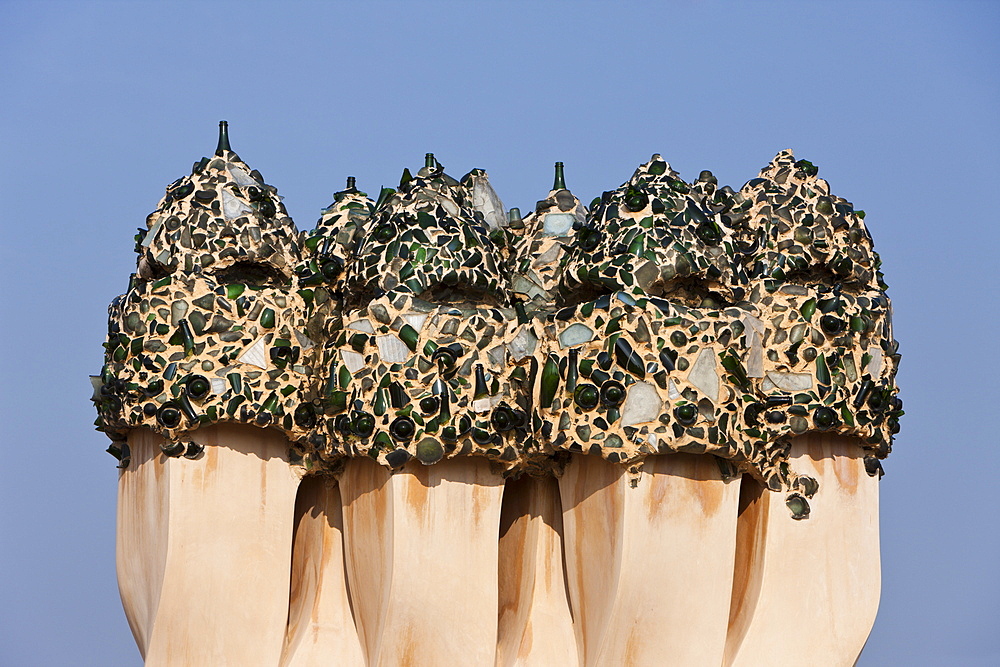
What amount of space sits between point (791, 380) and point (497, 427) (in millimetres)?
2809

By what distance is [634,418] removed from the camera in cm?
1284

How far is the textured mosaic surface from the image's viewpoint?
13.0m

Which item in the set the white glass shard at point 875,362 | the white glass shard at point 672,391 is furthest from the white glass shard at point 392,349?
the white glass shard at point 875,362

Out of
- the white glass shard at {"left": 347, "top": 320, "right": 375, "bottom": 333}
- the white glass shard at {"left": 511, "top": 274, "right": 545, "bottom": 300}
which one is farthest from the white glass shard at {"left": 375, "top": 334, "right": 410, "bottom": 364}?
the white glass shard at {"left": 511, "top": 274, "right": 545, "bottom": 300}

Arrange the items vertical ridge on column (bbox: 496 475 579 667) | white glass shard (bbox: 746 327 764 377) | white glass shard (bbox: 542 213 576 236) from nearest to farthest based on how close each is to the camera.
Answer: white glass shard (bbox: 746 327 764 377) → vertical ridge on column (bbox: 496 475 579 667) → white glass shard (bbox: 542 213 576 236)

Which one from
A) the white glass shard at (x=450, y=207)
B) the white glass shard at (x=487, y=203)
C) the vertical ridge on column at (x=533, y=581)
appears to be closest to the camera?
the white glass shard at (x=450, y=207)

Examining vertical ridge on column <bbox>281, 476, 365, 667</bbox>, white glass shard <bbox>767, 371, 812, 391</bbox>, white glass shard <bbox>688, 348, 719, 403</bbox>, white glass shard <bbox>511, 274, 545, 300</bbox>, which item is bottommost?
vertical ridge on column <bbox>281, 476, 365, 667</bbox>

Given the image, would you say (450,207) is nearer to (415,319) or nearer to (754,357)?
(415,319)

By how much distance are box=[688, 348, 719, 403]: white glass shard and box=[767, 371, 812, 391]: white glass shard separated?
1.25 meters

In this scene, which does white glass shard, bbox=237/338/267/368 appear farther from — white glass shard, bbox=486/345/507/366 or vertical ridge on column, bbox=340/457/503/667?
white glass shard, bbox=486/345/507/366

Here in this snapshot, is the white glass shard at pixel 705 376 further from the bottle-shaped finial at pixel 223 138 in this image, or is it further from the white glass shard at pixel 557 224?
the bottle-shaped finial at pixel 223 138

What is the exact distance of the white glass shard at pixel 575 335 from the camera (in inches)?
515

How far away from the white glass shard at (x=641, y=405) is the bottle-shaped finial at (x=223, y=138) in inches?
186

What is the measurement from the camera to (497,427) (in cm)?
1327
